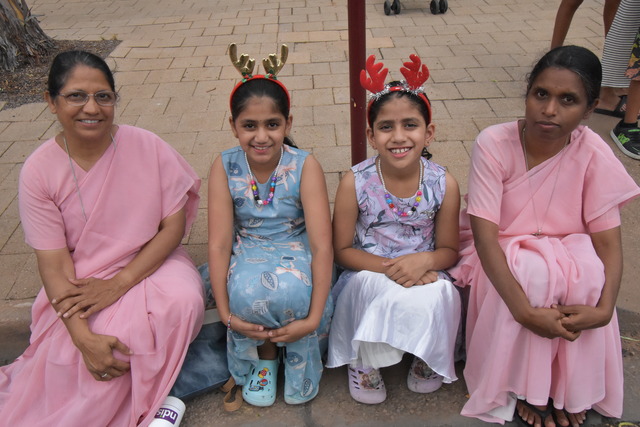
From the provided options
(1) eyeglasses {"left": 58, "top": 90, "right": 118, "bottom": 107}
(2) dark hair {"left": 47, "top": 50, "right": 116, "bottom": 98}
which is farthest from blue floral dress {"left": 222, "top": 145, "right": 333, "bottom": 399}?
(2) dark hair {"left": 47, "top": 50, "right": 116, "bottom": 98}

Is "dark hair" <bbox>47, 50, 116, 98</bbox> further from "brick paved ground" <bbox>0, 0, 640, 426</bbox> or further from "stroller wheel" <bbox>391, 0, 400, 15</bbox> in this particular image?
"stroller wheel" <bbox>391, 0, 400, 15</bbox>

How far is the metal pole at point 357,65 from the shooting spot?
2.37 metres

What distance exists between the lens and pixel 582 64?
1.87 m

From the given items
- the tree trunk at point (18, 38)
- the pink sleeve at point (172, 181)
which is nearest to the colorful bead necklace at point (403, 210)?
the pink sleeve at point (172, 181)

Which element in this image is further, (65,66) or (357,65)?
(357,65)

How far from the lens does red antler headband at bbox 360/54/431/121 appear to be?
2059 millimetres

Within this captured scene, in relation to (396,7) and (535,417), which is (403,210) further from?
(396,7)

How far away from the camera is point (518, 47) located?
5465 mm

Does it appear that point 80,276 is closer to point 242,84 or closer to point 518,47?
point 242,84

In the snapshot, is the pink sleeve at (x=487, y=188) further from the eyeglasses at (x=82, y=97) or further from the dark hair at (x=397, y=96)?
the eyeglasses at (x=82, y=97)

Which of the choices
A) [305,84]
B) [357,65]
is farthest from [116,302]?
[305,84]

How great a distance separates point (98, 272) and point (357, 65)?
4.53ft

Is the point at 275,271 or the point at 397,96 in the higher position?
the point at 397,96

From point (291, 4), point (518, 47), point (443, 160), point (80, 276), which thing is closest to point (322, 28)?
point (291, 4)
